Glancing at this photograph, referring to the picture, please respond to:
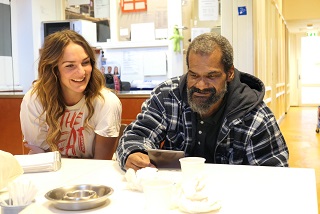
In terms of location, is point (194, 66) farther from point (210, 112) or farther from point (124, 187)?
point (124, 187)

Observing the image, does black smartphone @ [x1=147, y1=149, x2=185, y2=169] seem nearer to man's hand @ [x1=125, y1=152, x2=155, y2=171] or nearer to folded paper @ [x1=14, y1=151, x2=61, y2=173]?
man's hand @ [x1=125, y1=152, x2=155, y2=171]

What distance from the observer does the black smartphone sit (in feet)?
5.62

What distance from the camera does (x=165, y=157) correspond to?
68.2 inches

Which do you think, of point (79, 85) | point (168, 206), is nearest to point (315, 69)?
point (79, 85)

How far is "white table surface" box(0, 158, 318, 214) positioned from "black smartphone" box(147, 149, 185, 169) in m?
0.05

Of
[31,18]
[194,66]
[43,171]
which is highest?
[31,18]

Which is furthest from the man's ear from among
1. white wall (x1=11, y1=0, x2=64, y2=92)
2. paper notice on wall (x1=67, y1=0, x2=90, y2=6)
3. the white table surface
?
paper notice on wall (x1=67, y1=0, x2=90, y2=6)

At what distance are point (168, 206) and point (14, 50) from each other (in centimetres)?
446

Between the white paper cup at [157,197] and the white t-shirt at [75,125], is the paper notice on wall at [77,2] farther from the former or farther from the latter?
the white paper cup at [157,197]

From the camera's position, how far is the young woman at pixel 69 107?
2334mm

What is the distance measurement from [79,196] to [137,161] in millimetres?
425

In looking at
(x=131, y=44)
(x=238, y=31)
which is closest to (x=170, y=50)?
(x=131, y=44)

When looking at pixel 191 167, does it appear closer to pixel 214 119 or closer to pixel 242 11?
pixel 214 119

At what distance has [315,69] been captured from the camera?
47.4 feet
